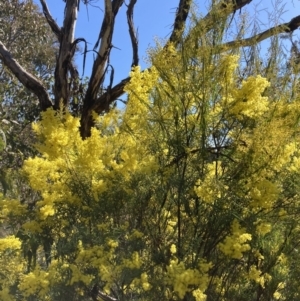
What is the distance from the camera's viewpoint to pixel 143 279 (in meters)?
3.86

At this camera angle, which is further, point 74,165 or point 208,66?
point 74,165

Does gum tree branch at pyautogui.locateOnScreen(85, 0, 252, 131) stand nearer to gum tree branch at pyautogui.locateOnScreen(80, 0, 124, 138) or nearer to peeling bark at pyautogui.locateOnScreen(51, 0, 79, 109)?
gum tree branch at pyautogui.locateOnScreen(80, 0, 124, 138)

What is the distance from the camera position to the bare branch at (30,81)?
653 cm

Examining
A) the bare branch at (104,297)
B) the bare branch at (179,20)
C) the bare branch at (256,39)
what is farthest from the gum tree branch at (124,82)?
the bare branch at (104,297)

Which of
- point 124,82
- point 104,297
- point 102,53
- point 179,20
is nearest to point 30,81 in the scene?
point 102,53

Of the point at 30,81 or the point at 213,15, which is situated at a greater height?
the point at 30,81

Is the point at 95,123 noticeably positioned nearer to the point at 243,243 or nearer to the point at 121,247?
the point at 121,247

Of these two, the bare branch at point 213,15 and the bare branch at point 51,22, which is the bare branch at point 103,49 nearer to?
the bare branch at point 51,22

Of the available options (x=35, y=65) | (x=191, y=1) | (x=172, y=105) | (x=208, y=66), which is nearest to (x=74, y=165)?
(x=172, y=105)

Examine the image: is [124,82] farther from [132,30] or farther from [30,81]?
[30,81]

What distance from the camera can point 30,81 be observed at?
6.69 m

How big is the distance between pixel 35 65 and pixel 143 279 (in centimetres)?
1020

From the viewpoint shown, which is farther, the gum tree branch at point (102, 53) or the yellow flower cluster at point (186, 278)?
the gum tree branch at point (102, 53)

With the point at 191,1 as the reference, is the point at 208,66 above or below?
below
